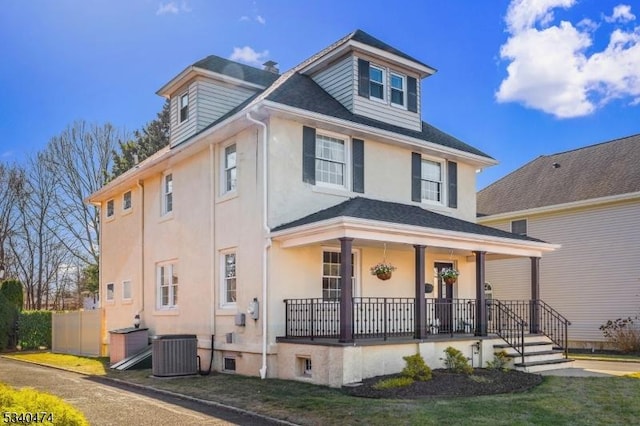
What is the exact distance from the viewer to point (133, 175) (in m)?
19.9

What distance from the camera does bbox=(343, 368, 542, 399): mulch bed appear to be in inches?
428

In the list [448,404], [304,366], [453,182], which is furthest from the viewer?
[453,182]

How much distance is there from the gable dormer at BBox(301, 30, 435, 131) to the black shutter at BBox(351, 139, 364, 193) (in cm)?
103

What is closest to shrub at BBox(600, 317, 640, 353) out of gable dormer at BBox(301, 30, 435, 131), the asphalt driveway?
gable dormer at BBox(301, 30, 435, 131)

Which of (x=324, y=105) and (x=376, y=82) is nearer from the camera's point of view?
(x=324, y=105)

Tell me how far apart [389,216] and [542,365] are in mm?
5342

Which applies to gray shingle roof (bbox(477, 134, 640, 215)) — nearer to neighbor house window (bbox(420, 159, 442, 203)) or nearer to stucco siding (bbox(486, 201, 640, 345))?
stucco siding (bbox(486, 201, 640, 345))

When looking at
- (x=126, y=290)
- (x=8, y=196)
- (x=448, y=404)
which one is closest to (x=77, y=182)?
(x=8, y=196)

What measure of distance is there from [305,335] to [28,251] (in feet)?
104

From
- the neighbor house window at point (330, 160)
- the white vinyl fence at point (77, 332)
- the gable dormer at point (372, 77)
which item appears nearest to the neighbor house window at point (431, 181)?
the gable dormer at point (372, 77)

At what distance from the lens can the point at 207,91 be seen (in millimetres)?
18125

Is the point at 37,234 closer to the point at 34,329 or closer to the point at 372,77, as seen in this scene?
the point at 34,329

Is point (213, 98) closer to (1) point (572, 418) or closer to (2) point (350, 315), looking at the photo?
(2) point (350, 315)

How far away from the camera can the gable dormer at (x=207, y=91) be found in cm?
1795
